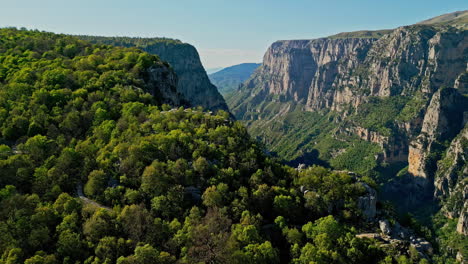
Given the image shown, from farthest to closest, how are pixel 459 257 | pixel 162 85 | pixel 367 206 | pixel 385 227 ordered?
1. pixel 459 257
2. pixel 162 85
3. pixel 367 206
4. pixel 385 227

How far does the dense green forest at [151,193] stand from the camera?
4603 centimetres

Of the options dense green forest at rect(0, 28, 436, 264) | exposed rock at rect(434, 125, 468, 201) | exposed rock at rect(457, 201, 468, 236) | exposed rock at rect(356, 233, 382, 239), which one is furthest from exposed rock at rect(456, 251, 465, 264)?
exposed rock at rect(356, 233, 382, 239)

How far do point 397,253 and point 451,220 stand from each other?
482ft

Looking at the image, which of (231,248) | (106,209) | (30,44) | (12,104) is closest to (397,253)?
(231,248)

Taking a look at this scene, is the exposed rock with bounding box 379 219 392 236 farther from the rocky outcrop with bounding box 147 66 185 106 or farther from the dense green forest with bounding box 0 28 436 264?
the rocky outcrop with bounding box 147 66 185 106

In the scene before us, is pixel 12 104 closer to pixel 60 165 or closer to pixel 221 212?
pixel 60 165

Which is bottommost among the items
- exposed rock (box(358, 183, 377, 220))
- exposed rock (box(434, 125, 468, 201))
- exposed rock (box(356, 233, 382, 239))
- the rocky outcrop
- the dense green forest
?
exposed rock (box(434, 125, 468, 201))

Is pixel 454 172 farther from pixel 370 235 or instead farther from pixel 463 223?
pixel 370 235

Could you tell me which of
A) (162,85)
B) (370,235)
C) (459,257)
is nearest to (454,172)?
(459,257)

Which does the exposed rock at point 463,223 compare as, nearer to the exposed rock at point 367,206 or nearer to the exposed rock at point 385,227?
the exposed rock at point 367,206

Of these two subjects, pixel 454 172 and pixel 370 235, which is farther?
pixel 454 172

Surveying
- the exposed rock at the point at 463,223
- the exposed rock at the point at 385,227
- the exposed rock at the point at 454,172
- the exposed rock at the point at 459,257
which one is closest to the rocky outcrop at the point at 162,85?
the exposed rock at the point at 385,227

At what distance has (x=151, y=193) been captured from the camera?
56281 mm

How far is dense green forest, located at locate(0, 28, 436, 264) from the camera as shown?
151 ft
